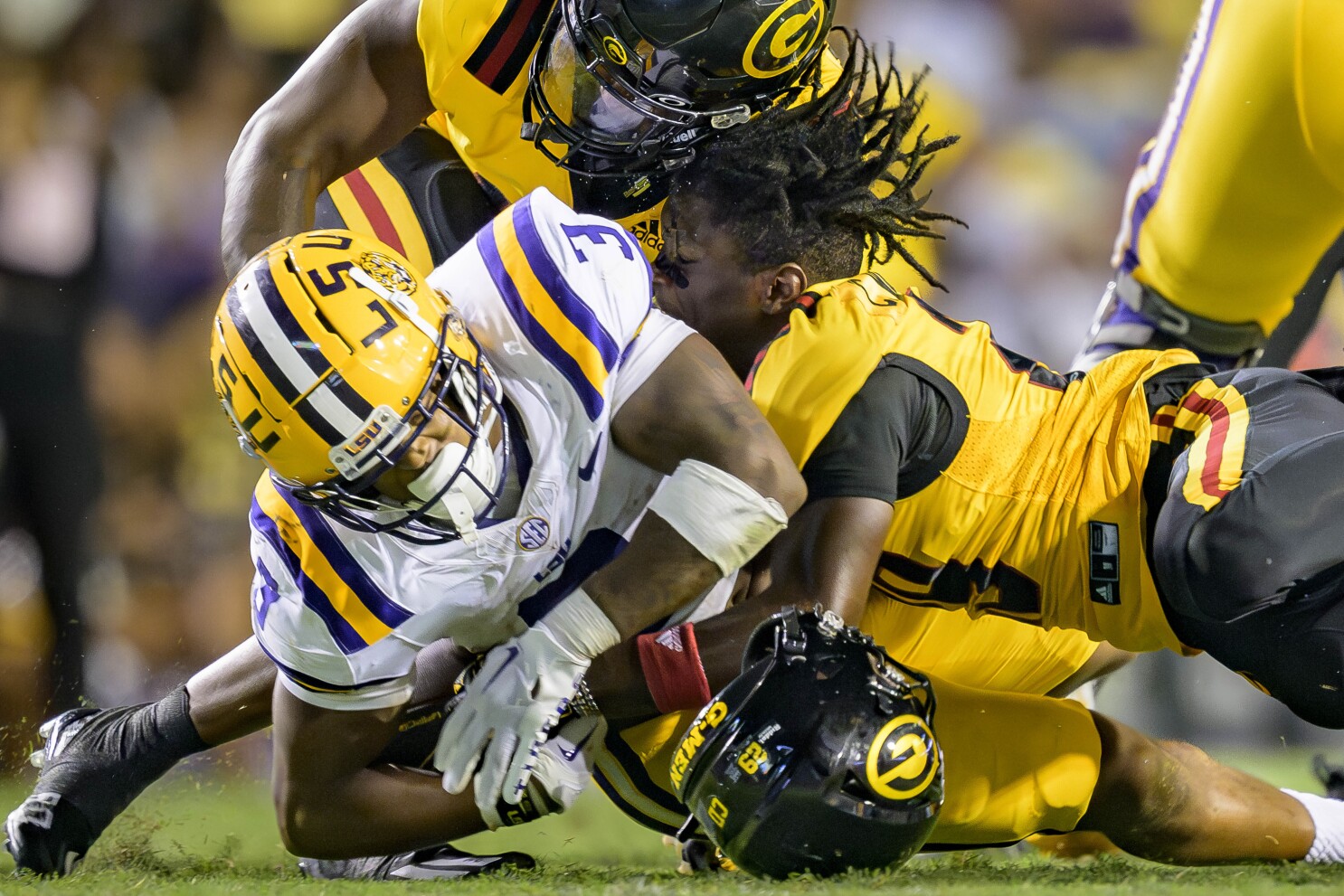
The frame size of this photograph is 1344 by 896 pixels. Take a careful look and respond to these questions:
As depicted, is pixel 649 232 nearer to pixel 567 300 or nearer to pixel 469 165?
pixel 469 165

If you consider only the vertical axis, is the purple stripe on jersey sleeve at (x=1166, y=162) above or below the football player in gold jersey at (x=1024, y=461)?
above

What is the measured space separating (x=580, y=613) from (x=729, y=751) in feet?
1.05

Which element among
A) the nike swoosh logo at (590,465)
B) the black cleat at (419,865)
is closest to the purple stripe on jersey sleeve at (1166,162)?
the nike swoosh logo at (590,465)

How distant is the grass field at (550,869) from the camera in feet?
6.77

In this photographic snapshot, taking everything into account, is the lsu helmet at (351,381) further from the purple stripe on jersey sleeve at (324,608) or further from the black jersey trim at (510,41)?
the black jersey trim at (510,41)

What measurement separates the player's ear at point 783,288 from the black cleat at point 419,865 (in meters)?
1.15

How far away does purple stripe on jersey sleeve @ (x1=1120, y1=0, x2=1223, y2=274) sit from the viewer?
3.68 metres

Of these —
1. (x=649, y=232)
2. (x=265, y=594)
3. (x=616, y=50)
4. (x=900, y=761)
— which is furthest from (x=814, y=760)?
(x=616, y=50)

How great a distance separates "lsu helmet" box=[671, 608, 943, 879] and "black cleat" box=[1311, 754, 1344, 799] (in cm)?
138

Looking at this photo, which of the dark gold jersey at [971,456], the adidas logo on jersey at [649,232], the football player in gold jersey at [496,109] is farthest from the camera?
the adidas logo on jersey at [649,232]

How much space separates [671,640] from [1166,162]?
2114 millimetres

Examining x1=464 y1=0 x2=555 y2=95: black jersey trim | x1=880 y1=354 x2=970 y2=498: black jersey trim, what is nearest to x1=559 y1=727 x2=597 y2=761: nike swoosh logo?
x1=880 y1=354 x2=970 y2=498: black jersey trim

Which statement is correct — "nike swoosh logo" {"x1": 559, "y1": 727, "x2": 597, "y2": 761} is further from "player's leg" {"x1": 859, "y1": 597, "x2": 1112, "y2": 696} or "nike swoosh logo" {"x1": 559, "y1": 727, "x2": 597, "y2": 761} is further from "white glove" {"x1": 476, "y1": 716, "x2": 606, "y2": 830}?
"player's leg" {"x1": 859, "y1": 597, "x2": 1112, "y2": 696}

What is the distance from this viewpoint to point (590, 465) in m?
2.43
